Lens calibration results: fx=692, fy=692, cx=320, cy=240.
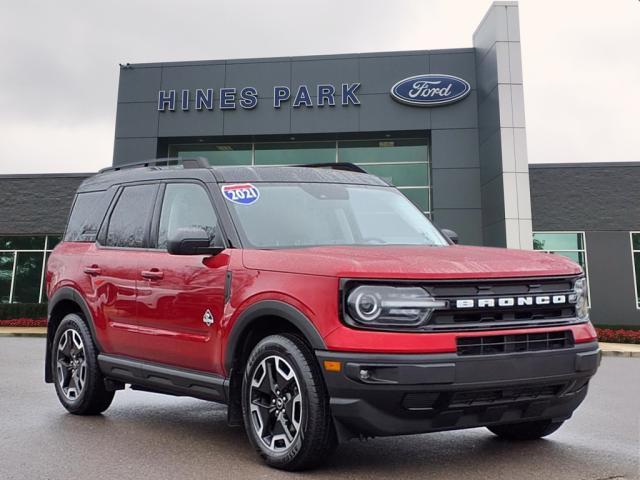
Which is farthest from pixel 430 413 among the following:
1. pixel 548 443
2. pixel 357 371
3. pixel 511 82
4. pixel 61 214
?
pixel 61 214

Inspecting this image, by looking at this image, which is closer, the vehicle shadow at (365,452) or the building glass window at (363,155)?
the vehicle shadow at (365,452)

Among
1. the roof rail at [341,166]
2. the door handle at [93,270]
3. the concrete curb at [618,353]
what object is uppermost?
the roof rail at [341,166]

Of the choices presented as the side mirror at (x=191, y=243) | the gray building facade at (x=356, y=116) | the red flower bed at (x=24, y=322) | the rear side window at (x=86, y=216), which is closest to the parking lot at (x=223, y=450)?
the side mirror at (x=191, y=243)

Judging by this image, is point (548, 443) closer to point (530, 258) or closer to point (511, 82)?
point (530, 258)

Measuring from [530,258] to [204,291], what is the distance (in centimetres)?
221

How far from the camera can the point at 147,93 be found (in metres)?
27.0

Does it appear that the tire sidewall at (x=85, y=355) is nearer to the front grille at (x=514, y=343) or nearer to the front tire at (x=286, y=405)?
the front tire at (x=286, y=405)

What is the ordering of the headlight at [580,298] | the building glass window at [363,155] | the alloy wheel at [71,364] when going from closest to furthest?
the headlight at [580,298]
the alloy wheel at [71,364]
the building glass window at [363,155]

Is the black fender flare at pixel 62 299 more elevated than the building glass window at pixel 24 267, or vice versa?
the building glass window at pixel 24 267

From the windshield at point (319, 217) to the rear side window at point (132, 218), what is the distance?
3.52 ft

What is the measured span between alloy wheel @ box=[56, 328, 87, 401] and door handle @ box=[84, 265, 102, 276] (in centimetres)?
61

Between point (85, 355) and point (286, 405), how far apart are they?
8.96ft

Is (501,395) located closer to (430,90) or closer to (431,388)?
(431,388)

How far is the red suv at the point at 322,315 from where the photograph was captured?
3.85 metres
